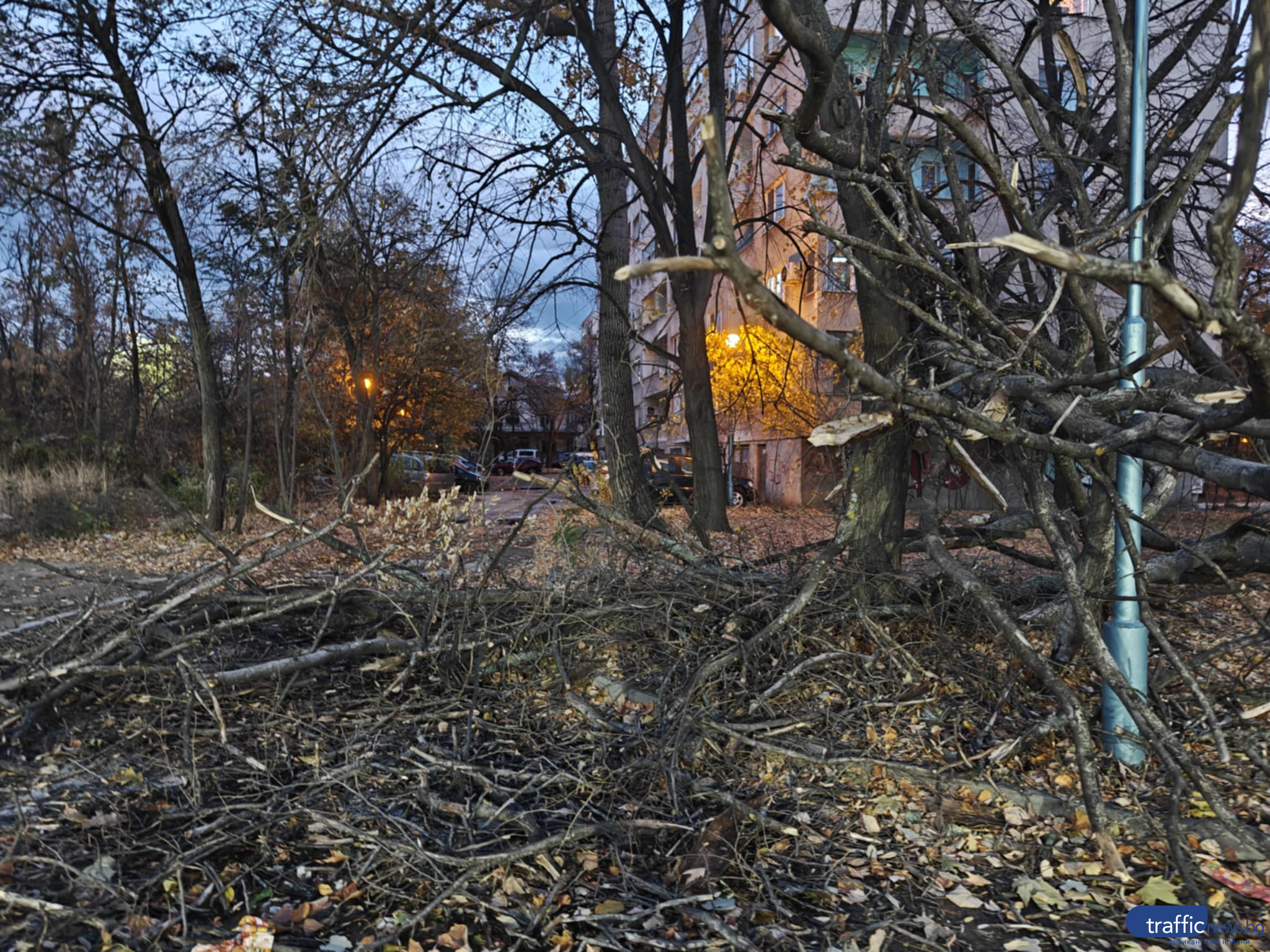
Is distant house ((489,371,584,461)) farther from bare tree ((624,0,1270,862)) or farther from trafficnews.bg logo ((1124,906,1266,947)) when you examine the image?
trafficnews.bg logo ((1124,906,1266,947))

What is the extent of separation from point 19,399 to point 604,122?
15.1m

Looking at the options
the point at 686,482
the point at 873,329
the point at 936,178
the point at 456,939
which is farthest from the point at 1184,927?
the point at 686,482

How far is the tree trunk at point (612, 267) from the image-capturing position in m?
11.4

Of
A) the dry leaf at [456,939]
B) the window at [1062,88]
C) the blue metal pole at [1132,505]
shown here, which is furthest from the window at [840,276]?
the dry leaf at [456,939]

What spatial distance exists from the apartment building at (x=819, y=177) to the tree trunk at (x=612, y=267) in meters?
0.40

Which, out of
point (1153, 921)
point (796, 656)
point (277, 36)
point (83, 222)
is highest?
point (83, 222)

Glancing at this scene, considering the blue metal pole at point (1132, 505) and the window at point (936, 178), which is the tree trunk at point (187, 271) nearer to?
the window at point (936, 178)

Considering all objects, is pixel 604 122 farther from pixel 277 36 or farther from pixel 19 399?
pixel 19 399

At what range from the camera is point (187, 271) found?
13.0 meters

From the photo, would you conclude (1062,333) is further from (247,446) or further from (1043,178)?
(247,446)

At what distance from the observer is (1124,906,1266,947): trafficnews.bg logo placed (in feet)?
9.23

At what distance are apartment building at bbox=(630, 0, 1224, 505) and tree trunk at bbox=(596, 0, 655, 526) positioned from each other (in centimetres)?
40

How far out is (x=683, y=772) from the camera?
372 centimetres

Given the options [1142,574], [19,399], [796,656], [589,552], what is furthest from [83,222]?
[1142,574]
